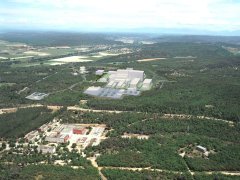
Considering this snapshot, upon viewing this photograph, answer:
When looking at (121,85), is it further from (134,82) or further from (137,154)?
(137,154)

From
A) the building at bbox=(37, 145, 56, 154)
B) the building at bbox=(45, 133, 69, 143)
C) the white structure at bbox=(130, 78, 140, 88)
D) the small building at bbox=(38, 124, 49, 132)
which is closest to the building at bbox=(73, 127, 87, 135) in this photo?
the building at bbox=(45, 133, 69, 143)

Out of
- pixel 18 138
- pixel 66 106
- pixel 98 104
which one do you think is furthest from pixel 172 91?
pixel 18 138

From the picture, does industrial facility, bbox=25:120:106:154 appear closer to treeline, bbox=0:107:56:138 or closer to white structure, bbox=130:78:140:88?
treeline, bbox=0:107:56:138

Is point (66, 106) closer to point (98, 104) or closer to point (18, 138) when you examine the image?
point (98, 104)

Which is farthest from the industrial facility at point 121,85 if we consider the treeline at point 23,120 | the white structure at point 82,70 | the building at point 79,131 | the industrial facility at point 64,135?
the building at point 79,131

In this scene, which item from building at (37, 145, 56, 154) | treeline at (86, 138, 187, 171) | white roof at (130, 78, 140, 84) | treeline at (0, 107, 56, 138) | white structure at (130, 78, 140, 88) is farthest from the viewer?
white roof at (130, 78, 140, 84)

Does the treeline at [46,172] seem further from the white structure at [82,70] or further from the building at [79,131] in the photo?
the white structure at [82,70]

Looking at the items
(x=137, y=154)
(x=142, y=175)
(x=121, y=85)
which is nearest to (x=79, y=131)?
(x=137, y=154)

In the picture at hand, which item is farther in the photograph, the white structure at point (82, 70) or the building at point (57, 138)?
the white structure at point (82, 70)
